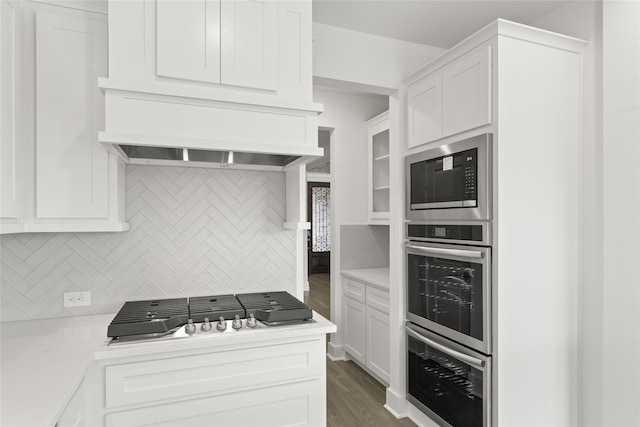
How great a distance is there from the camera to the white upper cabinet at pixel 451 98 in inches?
77.5

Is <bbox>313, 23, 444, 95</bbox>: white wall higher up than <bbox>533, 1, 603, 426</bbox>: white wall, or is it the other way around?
<bbox>313, 23, 444, 95</bbox>: white wall

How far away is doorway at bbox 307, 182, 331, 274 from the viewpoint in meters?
9.02

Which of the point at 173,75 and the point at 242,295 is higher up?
the point at 173,75

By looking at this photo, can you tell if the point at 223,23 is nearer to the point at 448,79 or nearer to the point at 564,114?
the point at 448,79

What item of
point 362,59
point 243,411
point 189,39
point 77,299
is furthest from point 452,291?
point 77,299

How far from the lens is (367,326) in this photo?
3279 mm

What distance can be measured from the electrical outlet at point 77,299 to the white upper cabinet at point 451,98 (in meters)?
2.22

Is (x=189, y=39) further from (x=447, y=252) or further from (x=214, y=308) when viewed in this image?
(x=447, y=252)

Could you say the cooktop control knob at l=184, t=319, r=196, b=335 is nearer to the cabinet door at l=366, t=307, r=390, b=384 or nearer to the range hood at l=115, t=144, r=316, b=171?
the range hood at l=115, t=144, r=316, b=171

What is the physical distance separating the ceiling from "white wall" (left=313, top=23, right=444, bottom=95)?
0.06m

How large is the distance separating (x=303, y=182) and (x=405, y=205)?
825 millimetres

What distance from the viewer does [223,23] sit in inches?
68.2

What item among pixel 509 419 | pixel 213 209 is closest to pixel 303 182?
pixel 213 209

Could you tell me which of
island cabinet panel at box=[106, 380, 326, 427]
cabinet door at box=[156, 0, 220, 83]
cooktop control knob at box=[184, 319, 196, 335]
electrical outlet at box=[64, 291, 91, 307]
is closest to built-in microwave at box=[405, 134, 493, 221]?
island cabinet panel at box=[106, 380, 326, 427]
